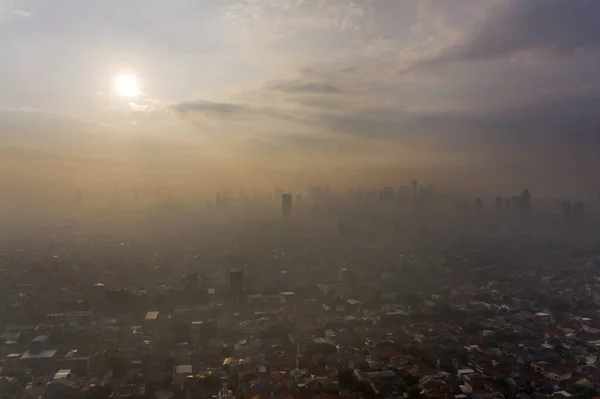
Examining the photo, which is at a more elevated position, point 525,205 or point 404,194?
point 404,194

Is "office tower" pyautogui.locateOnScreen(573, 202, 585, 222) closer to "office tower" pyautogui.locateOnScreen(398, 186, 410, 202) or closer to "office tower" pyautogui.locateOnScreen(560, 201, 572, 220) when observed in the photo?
"office tower" pyautogui.locateOnScreen(560, 201, 572, 220)

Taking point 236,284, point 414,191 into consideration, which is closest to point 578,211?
point 414,191

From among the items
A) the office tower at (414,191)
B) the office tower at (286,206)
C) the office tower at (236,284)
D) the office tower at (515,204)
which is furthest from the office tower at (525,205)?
the office tower at (236,284)

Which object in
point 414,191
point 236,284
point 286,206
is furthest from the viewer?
point 286,206

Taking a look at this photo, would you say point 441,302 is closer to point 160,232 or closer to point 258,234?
point 258,234

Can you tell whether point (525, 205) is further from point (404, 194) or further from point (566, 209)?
point (404, 194)

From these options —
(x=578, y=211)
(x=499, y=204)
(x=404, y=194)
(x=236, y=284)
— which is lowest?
(x=236, y=284)

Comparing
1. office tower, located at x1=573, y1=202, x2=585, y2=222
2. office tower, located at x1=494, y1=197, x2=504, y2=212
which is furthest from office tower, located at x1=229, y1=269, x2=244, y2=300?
office tower, located at x1=573, y1=202, x2=585, y2=222

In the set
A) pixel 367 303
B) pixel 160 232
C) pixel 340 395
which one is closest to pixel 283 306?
pixel 367 303
